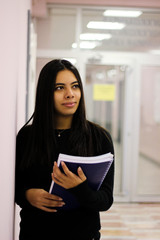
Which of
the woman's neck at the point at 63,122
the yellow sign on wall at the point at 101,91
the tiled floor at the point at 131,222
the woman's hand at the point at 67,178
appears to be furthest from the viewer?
the yellow sign on wall at the point at 101,91

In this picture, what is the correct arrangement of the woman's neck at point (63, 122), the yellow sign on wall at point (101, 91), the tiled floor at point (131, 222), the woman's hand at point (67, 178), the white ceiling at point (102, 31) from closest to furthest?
the woman's hand at point (67, 178), the woman's neck at point (63, 122), the tiled floor at point (131, 222), the white ceiling at point (102, 31), the yellow sign on wall at point (101, 91)

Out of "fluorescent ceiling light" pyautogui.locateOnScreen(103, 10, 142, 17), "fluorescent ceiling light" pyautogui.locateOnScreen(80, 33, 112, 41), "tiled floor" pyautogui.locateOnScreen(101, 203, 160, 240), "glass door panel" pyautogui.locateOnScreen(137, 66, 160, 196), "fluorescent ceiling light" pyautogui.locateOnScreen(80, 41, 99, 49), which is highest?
"fluorescent ceiling light" pyautogui.locateOnScreen(103, 10, 142, 17)

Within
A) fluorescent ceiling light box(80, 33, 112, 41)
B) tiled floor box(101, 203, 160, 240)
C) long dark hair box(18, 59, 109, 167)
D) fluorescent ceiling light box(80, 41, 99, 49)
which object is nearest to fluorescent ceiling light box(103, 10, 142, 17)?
fluorescent ceiling light box(80, 33, 112, 41)

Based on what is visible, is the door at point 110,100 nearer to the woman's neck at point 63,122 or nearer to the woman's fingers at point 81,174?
the woman's neck at point 63,122

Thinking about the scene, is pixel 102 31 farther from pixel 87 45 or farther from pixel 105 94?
pixel 105 94

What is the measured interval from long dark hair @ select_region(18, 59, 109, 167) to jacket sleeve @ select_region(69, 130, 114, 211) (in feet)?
0.17

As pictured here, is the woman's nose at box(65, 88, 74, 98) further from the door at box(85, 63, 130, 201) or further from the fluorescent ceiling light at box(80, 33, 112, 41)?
the fluorescent ceiling light at box(80, 33, 112, 41)

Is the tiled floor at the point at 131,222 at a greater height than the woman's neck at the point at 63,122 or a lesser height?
lesser

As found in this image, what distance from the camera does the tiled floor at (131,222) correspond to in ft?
12.1

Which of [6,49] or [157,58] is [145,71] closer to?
[157,58]

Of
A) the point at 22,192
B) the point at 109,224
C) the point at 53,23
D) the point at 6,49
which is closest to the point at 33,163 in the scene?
the point at 22,192

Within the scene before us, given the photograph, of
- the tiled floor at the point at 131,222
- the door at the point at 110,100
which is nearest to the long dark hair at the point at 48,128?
the tiled floor at the point at 131,222

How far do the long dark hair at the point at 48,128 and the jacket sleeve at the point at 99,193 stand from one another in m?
0.05

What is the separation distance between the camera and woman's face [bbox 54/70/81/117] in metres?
1.29
